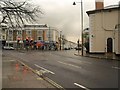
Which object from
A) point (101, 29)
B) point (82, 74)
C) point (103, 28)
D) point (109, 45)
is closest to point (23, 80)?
point (82, 74)

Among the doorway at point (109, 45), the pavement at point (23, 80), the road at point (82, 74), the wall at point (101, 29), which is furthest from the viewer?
the doorway at point (109, 45)

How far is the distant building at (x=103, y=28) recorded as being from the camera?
5120 centimetres

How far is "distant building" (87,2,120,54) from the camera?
51.2 m

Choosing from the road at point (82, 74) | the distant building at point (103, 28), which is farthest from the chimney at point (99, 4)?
the road at point (82, 74)

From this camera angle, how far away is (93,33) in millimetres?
53938

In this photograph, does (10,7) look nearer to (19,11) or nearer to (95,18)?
(19,11)

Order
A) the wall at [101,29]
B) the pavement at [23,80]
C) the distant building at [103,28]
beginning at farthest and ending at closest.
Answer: the wall at [101,29] → the distant building at [103,28] → the pavement at [23,80]

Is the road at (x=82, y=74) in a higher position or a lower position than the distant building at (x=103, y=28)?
lower

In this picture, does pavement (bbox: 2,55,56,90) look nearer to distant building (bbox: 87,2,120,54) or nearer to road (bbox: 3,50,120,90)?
road (bbox: 3,50,120,90)

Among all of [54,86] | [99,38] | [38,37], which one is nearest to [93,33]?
[99,38]

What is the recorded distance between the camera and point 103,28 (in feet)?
173

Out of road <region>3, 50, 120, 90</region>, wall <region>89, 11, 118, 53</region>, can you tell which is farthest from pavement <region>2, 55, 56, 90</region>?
wall <region>89, 11, 118, 53</region>

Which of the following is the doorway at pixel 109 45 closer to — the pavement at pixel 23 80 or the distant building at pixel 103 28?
the distant building at pixel 103 28

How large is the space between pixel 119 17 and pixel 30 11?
29999mm
